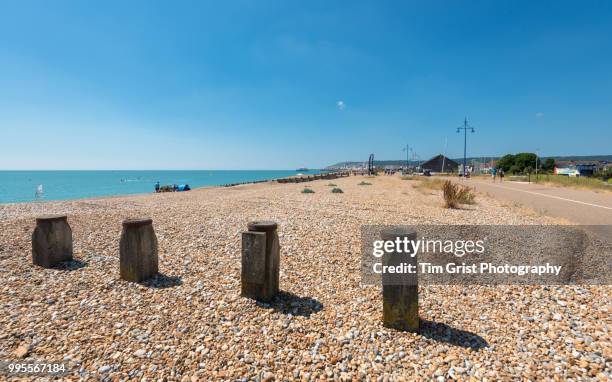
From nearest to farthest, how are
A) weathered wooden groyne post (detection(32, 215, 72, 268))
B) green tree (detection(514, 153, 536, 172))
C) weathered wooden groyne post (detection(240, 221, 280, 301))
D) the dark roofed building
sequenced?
weathered wooden groyne post (detection(240, 221, 280, 301)) < weathered wooden groyne post (detection(32, 215, 72, 268)) < green tree (detection(514, 153, 536, 172)) < the dark roofed building

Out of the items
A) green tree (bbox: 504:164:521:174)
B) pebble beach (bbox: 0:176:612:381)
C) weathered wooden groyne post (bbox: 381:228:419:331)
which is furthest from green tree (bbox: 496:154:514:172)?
weathered wooden groyne post (bbox: 381:228:419:331)

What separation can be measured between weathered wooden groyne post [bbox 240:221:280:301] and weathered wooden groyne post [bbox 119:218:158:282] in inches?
61.5

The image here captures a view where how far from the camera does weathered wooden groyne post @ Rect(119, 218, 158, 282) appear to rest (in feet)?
13.4

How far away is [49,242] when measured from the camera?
459cm

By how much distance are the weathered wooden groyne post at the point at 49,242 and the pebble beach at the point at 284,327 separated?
0.23 m

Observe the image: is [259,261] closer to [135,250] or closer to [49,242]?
[135,250]

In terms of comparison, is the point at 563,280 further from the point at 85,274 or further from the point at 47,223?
the point at 47,223

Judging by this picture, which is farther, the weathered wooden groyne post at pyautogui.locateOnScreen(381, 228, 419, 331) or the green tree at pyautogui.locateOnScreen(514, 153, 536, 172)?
the green tree at pyautogui.locateOnScreen(514, 153, 536, 172)

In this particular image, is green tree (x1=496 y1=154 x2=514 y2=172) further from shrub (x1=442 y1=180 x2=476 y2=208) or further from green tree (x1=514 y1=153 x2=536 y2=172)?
shrub (x1=442 y1=180 x2=476 y2=208)

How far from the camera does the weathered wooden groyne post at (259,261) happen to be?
358 cm

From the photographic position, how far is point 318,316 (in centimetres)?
338

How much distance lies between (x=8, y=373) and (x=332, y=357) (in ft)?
9.04

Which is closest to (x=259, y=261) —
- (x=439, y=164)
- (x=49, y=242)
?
(x=49, y=242)

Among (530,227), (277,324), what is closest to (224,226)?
(277,324)
